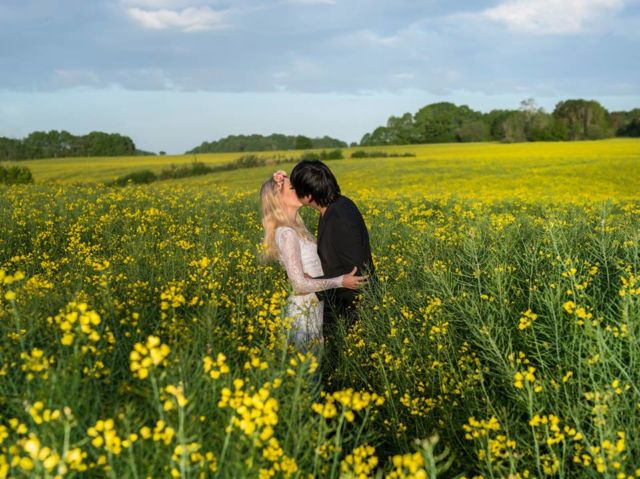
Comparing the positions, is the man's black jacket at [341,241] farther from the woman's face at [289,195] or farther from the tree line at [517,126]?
the tree line at [517,126]

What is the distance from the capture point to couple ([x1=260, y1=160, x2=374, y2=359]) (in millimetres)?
4617

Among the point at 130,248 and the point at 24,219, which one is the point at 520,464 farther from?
the point at 24,219

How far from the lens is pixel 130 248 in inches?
304

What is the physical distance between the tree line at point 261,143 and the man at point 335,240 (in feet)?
210

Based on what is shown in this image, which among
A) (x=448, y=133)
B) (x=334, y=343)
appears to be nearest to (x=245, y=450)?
(x=334, y=343)

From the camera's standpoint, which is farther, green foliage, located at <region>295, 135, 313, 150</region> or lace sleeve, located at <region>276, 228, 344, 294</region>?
green foliage, located at <region>295, 135, 313, 150</region>

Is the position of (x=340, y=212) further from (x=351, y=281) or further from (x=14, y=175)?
(x=14, y=175)

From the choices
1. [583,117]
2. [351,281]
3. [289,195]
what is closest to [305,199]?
[289,195]

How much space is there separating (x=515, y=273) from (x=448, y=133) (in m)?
75.5

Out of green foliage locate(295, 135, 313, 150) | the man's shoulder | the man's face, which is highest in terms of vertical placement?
green foliage locate(295, 135, 313, 150)

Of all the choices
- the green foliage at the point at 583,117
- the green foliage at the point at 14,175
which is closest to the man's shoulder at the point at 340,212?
the green foliage at the point at 14,175

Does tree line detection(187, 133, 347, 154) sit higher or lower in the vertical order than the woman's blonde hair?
higher

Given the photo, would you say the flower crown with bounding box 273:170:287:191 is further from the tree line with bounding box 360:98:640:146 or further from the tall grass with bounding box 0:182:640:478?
the tree line with bounding box 360:98:640:146

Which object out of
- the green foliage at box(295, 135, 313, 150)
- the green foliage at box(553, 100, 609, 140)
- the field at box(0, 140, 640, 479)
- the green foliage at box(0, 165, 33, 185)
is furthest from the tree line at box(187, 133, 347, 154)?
the field at box(0, 140, 640, 479)
